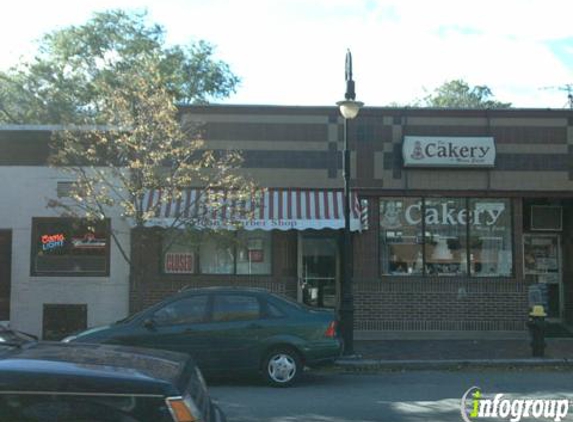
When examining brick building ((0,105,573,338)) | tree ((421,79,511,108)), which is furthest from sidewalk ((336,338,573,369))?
tree ((421,79,511,108))

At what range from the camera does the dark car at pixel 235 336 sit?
10.3 meters

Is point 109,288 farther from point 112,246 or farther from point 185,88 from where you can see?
point 185,88

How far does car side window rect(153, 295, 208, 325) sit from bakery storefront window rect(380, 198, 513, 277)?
22.3 feet

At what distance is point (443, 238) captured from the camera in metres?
16.4

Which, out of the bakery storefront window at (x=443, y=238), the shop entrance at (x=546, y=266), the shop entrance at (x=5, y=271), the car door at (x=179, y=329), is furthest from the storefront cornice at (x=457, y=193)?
the shop entrance at (x=5, y=271)

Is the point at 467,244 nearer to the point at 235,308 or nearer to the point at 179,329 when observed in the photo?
the point at 235,308

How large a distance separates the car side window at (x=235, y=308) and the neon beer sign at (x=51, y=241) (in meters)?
7.04

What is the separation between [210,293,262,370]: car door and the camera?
1028 centimetres

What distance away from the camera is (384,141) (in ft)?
53.5

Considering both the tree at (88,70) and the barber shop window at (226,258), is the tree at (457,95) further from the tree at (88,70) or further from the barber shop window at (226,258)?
the barber shop window at (226,258)

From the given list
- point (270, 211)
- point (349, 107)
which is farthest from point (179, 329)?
point (270, 211)

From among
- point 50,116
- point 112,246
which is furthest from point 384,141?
point 50,116
